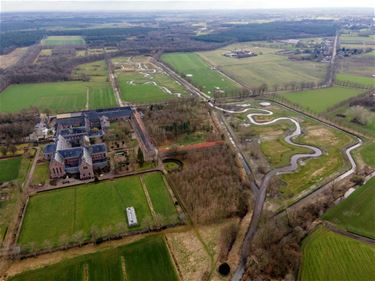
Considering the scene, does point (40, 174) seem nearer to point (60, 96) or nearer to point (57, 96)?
point (60, 96)

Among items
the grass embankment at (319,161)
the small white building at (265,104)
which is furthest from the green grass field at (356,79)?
the grass embankment at (319,161)

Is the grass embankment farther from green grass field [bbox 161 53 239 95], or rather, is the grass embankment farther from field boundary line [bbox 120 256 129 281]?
green grass field [bbox 161 53 239 95]

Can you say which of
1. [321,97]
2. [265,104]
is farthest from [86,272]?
[321,97]

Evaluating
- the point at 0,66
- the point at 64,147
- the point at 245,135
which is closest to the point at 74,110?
the point at 64,147

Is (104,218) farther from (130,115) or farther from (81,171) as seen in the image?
(130,115)

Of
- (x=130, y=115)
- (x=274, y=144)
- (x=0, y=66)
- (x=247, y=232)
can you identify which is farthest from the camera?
(x=0, y=66)
